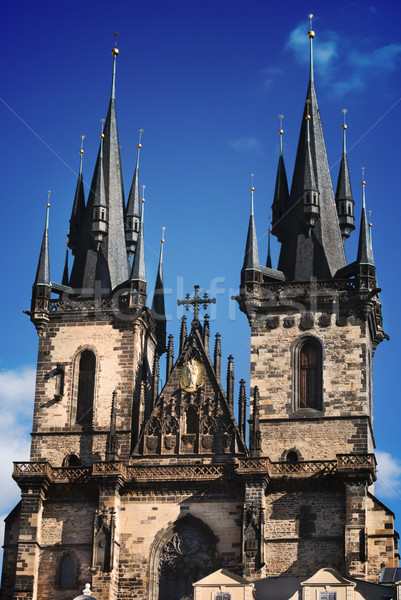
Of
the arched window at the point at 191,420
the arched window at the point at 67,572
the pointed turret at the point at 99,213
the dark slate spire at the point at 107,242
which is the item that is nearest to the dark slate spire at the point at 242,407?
the arched window at the point at 191,420

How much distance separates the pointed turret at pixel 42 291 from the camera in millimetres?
55656

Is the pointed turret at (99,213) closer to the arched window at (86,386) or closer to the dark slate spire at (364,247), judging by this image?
the arched window at (86,386)

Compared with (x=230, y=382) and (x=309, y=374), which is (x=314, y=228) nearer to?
(x=309, y=374)

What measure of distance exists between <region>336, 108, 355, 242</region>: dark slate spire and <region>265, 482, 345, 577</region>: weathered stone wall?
11.6 m

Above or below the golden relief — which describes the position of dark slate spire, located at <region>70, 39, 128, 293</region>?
above

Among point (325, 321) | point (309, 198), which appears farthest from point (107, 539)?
point (309, 198)

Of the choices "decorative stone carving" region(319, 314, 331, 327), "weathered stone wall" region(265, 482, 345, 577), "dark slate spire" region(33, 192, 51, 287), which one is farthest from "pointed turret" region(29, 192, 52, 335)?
"weathered stone wall" region(265, 482, 345, 577)

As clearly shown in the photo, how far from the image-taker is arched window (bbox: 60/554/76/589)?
51156 mm

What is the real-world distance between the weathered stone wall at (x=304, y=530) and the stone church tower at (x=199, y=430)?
1.9 inches

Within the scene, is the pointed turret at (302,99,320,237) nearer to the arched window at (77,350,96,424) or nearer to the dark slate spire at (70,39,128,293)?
the dark slate spire at (70,39,128,293)

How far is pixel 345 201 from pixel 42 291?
40.2ft

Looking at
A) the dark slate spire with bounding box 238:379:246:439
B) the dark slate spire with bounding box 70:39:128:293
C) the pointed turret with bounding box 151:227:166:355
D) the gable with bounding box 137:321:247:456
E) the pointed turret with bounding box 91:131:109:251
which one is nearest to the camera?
the gable with bounding box 137:321:247:456

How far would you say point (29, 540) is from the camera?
51406 millimetres

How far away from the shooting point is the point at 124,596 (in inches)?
1996
